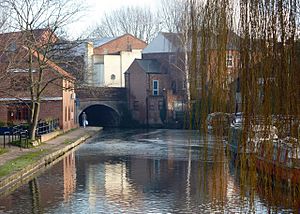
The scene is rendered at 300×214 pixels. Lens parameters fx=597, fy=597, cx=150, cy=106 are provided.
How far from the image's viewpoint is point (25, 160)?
22.6 meters

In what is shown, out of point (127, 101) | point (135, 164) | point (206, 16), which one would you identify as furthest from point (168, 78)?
point (206, 16)

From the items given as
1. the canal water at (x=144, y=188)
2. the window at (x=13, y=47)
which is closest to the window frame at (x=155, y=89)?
A: the window at (x=13, y=47)

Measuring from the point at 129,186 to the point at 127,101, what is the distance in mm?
43608

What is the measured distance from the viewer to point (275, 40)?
16.2 feet

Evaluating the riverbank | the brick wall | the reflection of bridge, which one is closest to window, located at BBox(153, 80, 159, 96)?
the reflection of bridge

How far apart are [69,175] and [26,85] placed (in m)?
12.3

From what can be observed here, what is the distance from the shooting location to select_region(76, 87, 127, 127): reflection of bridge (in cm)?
5906

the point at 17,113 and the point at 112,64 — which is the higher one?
the point at 112,64

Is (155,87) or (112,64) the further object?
(112,64)

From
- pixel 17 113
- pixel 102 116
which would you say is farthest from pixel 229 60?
pixel 102 116

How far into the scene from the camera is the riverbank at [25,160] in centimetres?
1860

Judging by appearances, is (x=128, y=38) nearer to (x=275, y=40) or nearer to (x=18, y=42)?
(x=18, y=42)

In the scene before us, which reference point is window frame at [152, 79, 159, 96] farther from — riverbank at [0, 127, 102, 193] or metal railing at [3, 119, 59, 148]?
riverbank at [0, 127, 102, 193]

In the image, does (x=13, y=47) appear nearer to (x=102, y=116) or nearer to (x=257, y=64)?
(x=257, y=64)
